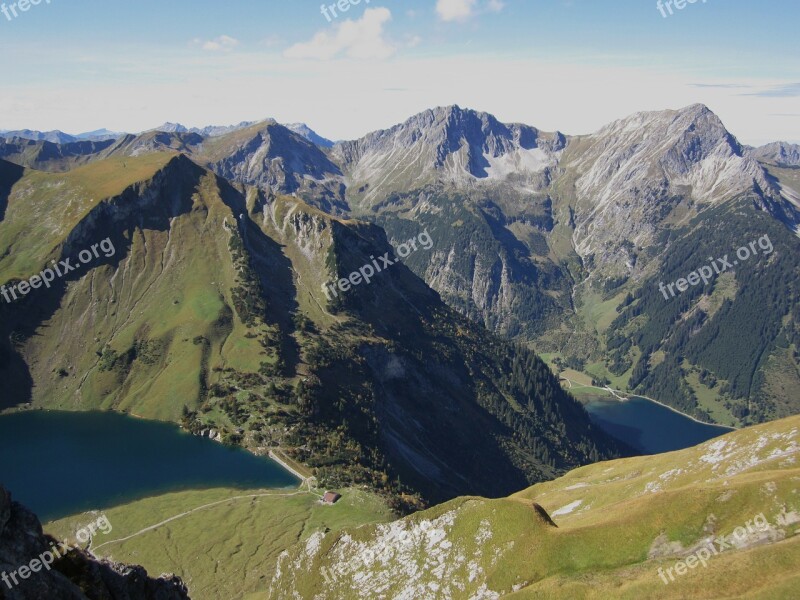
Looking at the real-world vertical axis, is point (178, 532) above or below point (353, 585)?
below

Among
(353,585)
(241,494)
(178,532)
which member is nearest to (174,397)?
(241,494)

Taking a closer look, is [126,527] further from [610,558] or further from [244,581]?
[610,558]

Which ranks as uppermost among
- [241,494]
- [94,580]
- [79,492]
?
[94,580]

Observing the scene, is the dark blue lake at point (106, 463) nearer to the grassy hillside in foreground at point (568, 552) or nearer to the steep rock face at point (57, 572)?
the grassy hillside in foreground at point (568, 552)

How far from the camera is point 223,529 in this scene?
117 m

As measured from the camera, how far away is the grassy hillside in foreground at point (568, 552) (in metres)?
48.5

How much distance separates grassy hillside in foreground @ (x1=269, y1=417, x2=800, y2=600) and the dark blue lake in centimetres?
7617

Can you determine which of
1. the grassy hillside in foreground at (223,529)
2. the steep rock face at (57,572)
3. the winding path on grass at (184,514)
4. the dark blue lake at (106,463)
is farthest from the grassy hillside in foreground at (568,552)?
the dark blue lake at (106,463)

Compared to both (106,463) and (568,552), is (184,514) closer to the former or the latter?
(106,463)

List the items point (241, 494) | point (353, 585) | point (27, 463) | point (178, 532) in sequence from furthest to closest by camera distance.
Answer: point (27, 463)
point (241, 494)
point (178, 532)
point (353, 585)

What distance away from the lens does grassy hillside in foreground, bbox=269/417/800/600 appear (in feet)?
159

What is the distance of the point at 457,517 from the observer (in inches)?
2689

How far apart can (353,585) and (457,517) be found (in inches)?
598

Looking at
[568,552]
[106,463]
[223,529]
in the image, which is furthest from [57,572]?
[106,463]
